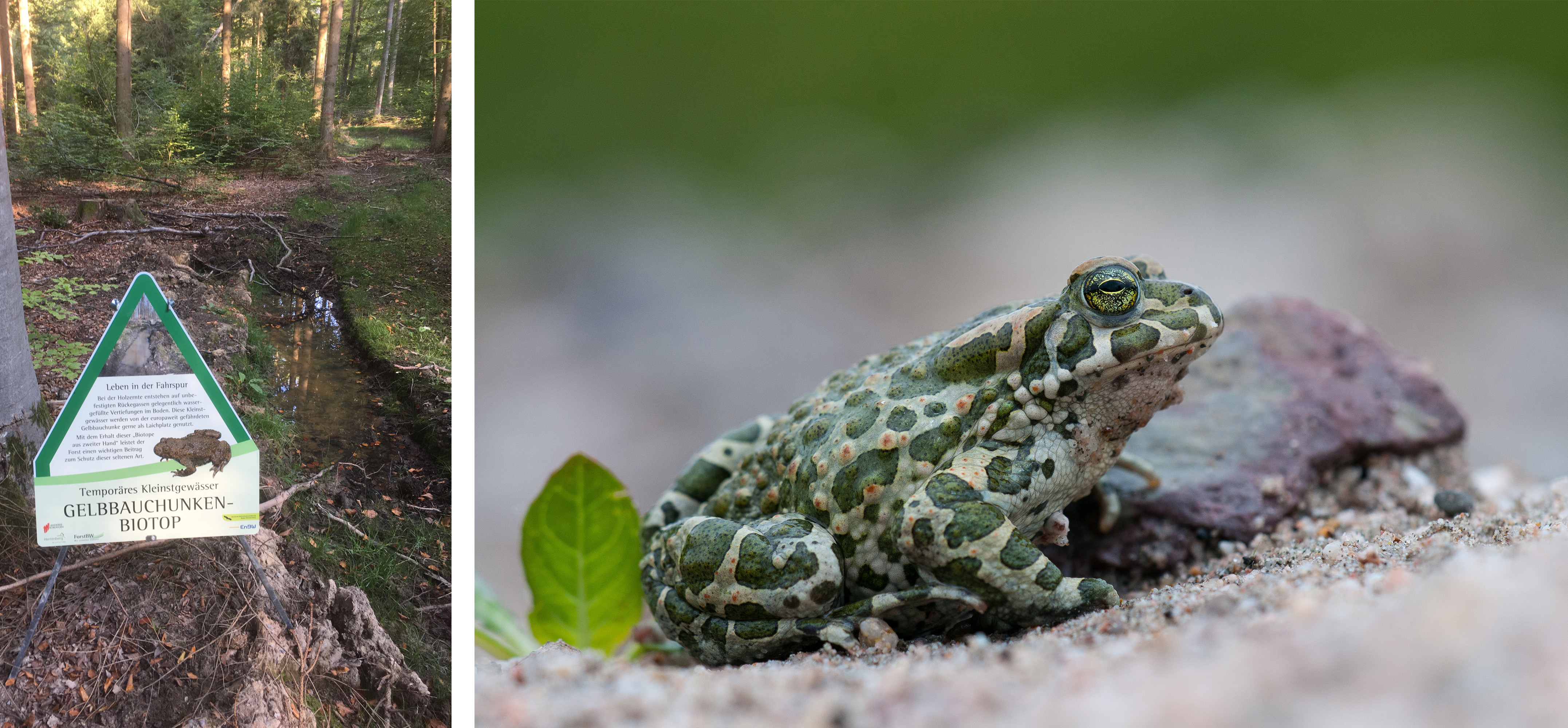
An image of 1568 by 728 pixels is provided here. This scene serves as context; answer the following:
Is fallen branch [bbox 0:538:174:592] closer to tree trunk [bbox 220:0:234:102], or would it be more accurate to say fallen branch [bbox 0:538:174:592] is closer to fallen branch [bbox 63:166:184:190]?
fallen branch [bbox 63:166:184:190]

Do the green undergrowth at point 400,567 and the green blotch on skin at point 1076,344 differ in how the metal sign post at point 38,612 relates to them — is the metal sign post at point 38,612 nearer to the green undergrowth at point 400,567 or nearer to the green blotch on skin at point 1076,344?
the green undergrowth at point 400,567

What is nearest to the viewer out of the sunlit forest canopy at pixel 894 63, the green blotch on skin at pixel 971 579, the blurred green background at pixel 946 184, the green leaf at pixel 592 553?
the green blotch on skin at pixel 971 579

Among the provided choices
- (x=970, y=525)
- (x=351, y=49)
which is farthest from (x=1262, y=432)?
(x=351, y=49)

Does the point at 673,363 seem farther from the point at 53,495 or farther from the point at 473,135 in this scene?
the point at 53,495

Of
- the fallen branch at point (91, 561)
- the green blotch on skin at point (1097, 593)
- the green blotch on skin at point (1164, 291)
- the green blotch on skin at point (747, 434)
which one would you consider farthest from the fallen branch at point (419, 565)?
the green blotch on skin at point (1164, 291)

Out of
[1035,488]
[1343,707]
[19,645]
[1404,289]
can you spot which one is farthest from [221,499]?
[1404,289]

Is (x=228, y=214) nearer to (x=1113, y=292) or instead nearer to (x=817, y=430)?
(x=817, y=430)

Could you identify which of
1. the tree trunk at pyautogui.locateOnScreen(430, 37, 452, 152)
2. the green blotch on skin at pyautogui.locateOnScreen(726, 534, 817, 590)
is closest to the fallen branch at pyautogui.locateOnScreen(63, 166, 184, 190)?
the tree trunk at pyautogui.locateOnScreen(430, 37, 452, 152)
